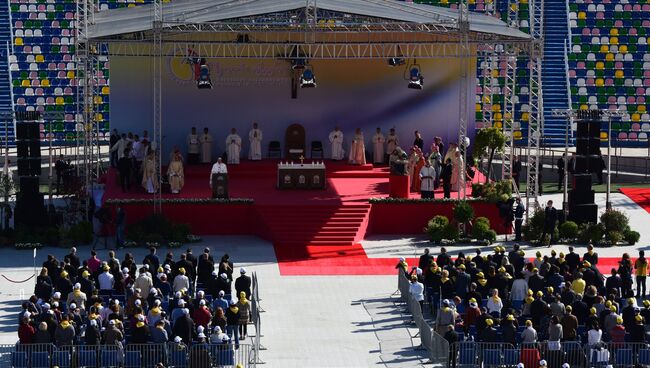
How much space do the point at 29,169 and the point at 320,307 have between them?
38.1 ft

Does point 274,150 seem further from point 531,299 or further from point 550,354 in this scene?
point 550,354

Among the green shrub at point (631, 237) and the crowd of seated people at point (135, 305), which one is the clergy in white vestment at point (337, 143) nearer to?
the green shrub at point (631, 237)

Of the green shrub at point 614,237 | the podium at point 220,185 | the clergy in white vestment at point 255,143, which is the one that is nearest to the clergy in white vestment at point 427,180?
the green shrub at point 614,237

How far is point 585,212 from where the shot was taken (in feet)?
160

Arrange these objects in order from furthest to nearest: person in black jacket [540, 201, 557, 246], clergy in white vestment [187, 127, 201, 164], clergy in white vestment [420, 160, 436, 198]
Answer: clergy in white vestment [187, 127, 201, 164] → clergy in white vestment [420, 160, 436, 198] → person in black jacket [540, 201, 557, 246]

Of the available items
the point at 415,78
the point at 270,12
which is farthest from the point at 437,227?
the point at 270,12

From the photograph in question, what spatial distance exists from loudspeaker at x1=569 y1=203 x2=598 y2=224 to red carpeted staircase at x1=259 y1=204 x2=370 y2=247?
627cm

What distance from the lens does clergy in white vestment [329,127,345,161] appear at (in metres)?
56.0

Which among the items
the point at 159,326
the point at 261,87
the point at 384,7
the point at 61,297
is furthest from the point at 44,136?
the point at 159,326

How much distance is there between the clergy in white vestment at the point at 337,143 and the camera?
56.0 meters

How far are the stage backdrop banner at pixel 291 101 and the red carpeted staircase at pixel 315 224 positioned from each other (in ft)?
28.3

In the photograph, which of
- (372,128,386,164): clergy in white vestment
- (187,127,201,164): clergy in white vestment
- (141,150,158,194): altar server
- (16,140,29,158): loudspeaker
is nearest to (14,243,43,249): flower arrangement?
(16,140,29,158): loudspeaker

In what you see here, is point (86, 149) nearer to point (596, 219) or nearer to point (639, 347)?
point (596, 219)

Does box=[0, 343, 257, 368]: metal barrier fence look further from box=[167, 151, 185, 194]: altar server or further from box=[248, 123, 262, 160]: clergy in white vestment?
box=[248, 123, 262, 160]: clergy in white vestment
